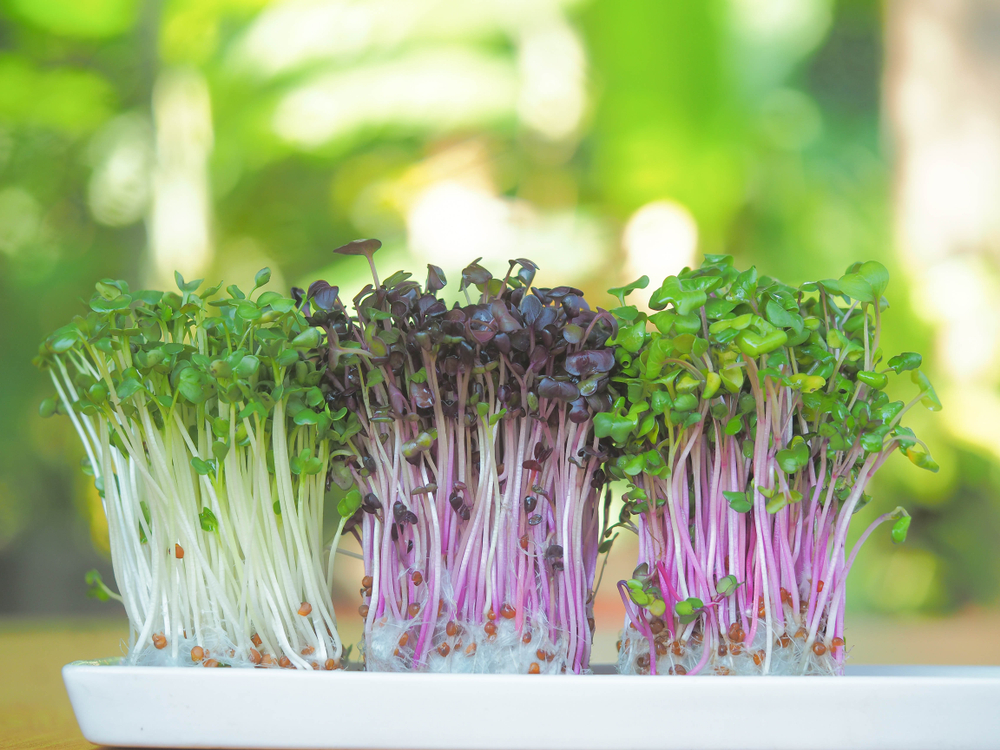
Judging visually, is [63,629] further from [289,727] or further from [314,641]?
[289,727]

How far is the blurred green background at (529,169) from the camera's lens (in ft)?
9.53

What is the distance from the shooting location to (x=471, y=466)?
0.82 m

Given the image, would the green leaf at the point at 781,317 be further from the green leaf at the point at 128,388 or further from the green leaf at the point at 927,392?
the green leaf at the point at 128,388

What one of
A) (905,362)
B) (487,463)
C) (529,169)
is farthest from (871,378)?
(529,169)

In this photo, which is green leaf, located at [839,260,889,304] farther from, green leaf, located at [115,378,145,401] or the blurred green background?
the blurred green background

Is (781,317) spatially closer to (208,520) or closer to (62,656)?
(208,520)

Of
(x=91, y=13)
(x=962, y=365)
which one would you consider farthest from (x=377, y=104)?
(x=962, y=365)

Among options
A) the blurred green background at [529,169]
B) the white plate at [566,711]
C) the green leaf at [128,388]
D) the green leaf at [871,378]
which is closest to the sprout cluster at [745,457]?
the green leaf at [871,378]

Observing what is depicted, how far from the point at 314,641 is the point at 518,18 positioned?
2797 mm

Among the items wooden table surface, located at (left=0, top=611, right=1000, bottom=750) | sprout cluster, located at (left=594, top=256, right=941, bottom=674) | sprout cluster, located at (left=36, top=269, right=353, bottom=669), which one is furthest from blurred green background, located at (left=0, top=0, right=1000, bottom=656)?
sprout cluster, located at (left=594, top=256, right=941, bottom=674)

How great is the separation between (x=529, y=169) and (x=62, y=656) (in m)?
2.33

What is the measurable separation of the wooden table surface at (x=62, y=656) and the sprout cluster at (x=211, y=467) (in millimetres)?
124

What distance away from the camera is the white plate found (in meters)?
0.61

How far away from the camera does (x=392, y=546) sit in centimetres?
82
